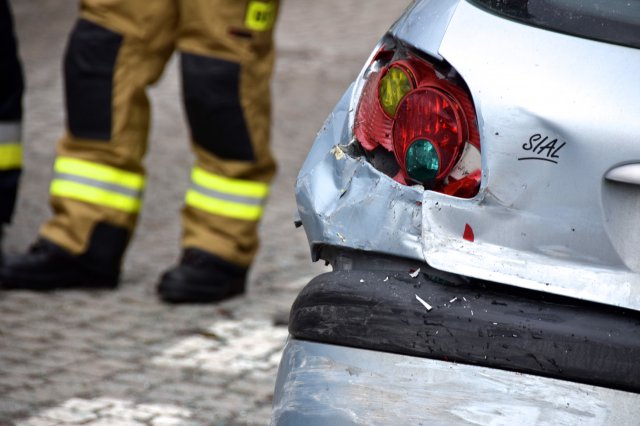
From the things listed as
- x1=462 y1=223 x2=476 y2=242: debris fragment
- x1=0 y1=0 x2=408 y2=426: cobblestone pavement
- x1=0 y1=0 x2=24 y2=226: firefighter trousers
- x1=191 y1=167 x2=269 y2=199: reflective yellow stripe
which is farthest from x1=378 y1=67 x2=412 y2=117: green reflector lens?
x1=0 y1=0 x2=24 y2=226: firefighter trousers

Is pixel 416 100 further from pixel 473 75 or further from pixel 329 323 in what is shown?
pixel 329 323

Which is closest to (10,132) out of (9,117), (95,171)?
(9,117)

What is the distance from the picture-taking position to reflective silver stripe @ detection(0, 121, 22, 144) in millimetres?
4531

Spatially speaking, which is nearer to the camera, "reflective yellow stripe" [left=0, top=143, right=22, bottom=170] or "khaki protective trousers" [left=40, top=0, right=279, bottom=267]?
"khaki protective trousers" [left=40, top=0, right=279, bottom=267]

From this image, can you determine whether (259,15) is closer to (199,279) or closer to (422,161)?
(199,279)

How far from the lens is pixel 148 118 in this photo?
14.6 feet

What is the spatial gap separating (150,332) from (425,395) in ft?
7.42

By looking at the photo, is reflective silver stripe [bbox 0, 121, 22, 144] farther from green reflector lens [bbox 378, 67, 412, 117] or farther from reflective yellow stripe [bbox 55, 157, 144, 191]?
green reflector lens [bbox 378, 67, 412, 117]

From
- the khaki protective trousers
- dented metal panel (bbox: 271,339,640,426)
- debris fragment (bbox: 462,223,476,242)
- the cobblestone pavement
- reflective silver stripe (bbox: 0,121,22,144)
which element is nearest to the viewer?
dented metal panel (bbox: 271,339,640,426)

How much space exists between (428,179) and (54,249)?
2.56 m

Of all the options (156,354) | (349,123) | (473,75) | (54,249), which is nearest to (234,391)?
(156,354)

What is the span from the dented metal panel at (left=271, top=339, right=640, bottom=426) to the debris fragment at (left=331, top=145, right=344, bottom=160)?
0.36 metres

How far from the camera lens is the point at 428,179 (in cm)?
209

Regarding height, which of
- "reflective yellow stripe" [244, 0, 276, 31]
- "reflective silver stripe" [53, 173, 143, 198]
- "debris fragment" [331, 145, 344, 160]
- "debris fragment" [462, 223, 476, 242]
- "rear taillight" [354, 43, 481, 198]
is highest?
"reflective yellow stripe" [244, 0, 276, 31]
